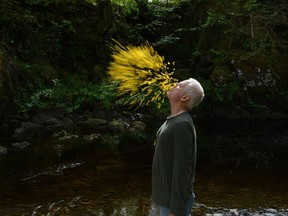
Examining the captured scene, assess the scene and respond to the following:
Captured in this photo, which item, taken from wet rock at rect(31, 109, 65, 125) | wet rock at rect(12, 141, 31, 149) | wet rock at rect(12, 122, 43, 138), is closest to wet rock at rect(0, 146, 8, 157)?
wet rock at rect(12, 141, 31, 149)

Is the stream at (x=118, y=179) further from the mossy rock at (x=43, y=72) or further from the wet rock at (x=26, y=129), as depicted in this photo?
the mossy rock at (x=43, y=72)

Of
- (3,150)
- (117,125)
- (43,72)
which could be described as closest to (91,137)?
(117,125)

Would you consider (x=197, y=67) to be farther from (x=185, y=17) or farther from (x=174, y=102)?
(x=174, y=102)

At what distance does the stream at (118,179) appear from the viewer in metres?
6.07

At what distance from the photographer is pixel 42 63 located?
1588cm

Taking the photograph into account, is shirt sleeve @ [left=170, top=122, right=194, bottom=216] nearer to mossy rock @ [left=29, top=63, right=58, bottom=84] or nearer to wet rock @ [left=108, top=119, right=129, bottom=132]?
wet rock @ [left=108, top=119, right=129, bottom=132]

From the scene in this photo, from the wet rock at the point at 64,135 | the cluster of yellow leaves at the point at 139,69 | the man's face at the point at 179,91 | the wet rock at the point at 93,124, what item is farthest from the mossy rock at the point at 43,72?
the man's face at the point at 179,91

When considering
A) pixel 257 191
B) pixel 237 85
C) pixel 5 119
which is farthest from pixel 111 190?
pixel 237 85

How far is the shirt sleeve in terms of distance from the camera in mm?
2513

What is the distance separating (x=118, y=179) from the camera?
752 cm

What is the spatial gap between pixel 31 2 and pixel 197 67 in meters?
8.18

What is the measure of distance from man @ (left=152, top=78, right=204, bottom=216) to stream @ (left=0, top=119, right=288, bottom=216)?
3265mm

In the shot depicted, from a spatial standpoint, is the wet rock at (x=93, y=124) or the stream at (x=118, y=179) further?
the wet rock at (x=93, y=124)

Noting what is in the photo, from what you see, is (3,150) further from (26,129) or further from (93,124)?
(93,124)
